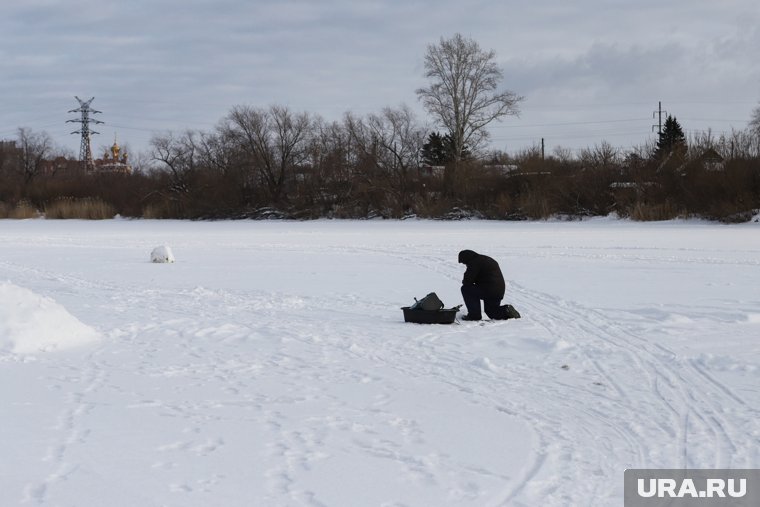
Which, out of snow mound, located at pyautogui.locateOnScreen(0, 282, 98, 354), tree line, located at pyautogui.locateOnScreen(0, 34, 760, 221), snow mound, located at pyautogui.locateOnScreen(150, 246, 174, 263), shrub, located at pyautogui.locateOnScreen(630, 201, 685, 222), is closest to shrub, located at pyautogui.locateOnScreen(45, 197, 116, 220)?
tree line, located at pyautogui.locateOnScreen(0, 34, 760, 221)

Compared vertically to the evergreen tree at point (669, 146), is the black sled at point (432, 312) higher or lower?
lower

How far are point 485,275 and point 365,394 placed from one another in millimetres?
4145

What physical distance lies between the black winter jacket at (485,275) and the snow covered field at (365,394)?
60cm

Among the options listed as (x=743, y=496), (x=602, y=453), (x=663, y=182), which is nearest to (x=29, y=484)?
(x=602, y=453)

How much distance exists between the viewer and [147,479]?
5156 mm

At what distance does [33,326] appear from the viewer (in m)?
9.55

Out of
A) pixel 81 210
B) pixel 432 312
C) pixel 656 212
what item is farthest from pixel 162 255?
pixel 81 210

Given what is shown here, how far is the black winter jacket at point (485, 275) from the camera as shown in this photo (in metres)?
11.0

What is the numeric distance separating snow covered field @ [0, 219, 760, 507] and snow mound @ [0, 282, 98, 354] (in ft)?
0.09

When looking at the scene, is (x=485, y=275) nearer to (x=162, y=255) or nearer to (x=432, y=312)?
(x=432, y=312)

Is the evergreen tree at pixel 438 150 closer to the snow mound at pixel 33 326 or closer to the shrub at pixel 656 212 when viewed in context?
the shrub at pixel 656 212

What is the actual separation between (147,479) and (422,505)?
1.81 meters

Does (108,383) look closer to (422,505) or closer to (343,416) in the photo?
(343,416)

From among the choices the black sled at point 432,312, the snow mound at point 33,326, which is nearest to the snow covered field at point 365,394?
the snow mound at point 33,326
